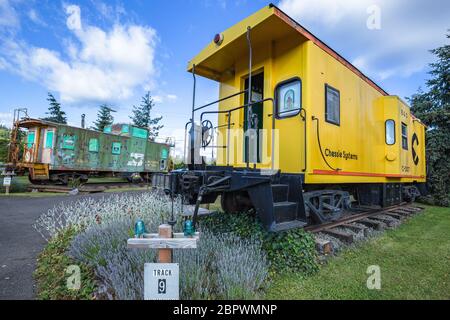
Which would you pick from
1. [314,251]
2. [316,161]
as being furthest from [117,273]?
[316,161]

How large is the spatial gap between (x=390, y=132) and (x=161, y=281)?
646 cm

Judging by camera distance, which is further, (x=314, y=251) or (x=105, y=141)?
(x=105, y=141)

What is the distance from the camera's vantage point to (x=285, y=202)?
3.56 meters

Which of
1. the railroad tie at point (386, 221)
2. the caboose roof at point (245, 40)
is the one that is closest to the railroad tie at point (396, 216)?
the railroad tie at point (386, 221)

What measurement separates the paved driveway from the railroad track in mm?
4003

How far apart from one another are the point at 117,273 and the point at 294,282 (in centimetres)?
208

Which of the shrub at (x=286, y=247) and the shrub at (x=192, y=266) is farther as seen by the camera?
the shrub at (x=286, y=247)

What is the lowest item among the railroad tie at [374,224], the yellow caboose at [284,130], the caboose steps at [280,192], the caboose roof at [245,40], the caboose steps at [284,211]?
the railroad tie at [374,224]

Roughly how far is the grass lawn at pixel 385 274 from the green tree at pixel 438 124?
6823 mm

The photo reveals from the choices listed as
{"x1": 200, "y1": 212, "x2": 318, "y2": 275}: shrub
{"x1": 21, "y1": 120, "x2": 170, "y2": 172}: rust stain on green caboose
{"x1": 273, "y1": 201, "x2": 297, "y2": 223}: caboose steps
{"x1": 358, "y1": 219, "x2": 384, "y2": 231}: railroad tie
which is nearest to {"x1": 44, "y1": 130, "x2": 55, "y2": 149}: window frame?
{"x1": 21, "y1": 120, "x2": 170, "y2": 172}: rust stain on green caboose

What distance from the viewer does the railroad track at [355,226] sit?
4.07 m

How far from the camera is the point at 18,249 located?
4246mm

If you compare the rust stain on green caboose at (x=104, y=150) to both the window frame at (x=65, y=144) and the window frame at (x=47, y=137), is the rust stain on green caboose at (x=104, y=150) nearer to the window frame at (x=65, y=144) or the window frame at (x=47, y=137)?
the window frame at (x=65, y=144)
